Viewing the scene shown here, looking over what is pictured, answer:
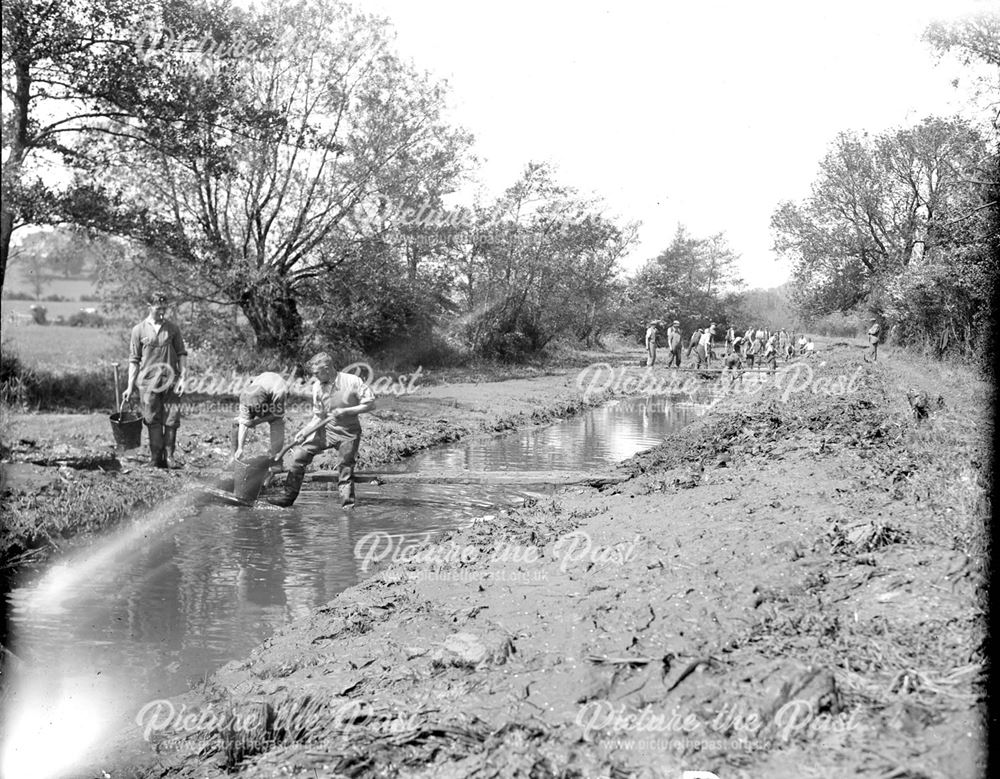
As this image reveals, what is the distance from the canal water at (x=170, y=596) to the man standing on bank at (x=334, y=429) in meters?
0.28

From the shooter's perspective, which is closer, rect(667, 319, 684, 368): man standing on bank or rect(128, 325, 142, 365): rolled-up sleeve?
rect(128, 325, 142, 365): rolled-up sleeve

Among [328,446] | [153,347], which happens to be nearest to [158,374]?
[153,347]

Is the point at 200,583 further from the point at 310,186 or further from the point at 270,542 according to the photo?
the point at 310,186

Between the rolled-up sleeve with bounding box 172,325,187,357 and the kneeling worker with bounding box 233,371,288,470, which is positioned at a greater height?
the rolled-up sleeve with bounding box 172,325,187,357

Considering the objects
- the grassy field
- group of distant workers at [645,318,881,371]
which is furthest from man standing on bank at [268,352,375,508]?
group of distant workers at [645,318,881,371]

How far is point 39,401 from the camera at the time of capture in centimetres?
1652

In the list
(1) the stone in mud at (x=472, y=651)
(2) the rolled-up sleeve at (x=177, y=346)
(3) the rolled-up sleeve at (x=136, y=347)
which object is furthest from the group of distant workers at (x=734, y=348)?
(1) the stone in mud at (x=472, y=651)

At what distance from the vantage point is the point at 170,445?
1223 cm

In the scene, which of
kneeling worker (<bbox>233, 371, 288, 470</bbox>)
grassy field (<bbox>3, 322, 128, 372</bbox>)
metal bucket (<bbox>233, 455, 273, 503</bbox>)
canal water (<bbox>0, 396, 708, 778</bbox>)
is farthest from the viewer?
grassy field (<bbox>3, 322, 128, 372</bbox>)

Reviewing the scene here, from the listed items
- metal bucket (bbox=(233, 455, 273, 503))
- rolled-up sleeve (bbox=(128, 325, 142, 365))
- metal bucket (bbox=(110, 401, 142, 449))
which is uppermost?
rolled-up sleeve (bbox=(128, 325, 142, 365))

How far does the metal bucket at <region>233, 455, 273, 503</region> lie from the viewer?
10.4 metres

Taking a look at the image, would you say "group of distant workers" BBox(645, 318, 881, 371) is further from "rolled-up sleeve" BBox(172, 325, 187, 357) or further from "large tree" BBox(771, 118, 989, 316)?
"rolled-up sleeve" BBox(172, 325, 187, 357)

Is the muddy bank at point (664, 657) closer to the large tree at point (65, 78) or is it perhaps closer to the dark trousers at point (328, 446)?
the dark trousers at point (328, 446)

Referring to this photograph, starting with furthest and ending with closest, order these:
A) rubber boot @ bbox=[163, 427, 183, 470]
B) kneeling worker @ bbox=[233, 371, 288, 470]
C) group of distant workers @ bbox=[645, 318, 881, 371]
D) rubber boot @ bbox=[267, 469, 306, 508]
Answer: group of distant workers @ bbox=[645, 318, 881, 371]
rubber boot @ bbox=[163, 427, 183, 470]
kneeling worker @ bbox=[233, 371, 288, 470]
rubber boot @ bbox=[267, 469, 306, 508]
